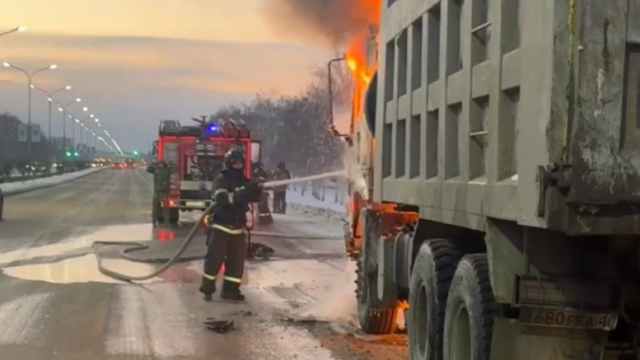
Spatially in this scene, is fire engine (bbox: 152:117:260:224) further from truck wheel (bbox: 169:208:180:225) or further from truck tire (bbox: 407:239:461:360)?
truck tire (bbox: 407:239:461:360)

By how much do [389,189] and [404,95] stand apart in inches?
32.1

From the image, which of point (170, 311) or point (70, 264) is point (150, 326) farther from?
point (70, 264)

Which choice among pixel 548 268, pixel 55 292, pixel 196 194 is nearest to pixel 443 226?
pixel 548 268

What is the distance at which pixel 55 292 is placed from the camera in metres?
11.6

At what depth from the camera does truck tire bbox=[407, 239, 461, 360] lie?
542 cm

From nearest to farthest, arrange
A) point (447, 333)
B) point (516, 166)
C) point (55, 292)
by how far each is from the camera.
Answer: point (516, 166), point (447, 333), point (55, 292)

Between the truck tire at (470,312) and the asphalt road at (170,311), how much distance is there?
8.55ft

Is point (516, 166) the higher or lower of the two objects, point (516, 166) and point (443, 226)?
the higher

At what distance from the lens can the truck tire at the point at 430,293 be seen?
17.8 feet

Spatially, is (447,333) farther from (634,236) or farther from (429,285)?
(634,236)

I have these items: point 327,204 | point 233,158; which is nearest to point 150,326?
point 233,158

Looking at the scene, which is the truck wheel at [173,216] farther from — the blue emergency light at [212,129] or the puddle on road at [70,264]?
the puddle on road at [70,264]

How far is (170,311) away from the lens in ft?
33.6

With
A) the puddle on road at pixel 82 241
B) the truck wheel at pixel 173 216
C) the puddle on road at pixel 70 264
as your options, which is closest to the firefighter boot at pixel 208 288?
the puddle on road at pixel 70 264
